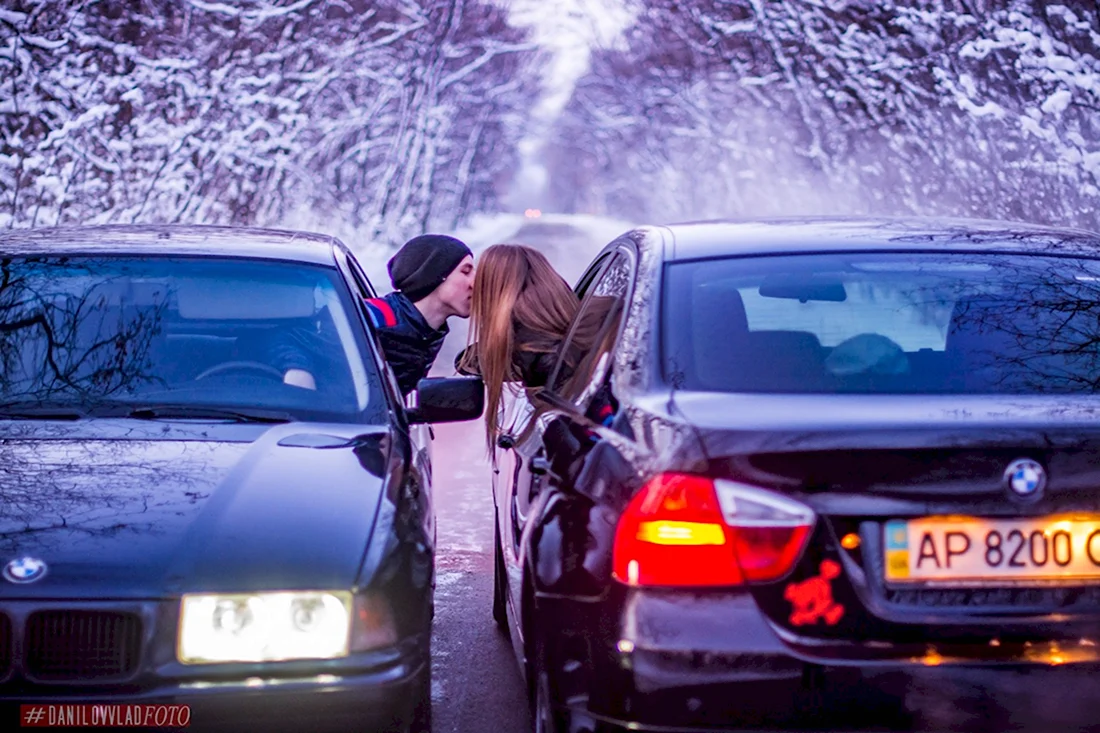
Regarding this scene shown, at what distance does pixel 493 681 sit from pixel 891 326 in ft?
6.68

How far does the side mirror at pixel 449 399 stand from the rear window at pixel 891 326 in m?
1.03

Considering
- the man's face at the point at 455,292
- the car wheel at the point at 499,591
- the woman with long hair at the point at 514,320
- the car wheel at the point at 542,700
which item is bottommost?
the car wheel at the point at 499,591

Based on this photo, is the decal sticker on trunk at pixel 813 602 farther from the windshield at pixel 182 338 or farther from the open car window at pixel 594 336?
the windshield at pixel 182 338

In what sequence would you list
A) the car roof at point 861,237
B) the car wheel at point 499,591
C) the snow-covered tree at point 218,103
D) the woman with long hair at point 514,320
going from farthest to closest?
the snow-covered tree at point 218,103, the car wheel at point 499,591, the woman with long hair at point 514,320, the car roof at point 861,237

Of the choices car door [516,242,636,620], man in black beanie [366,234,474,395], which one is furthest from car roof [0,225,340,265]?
car door [516,242,636,620]

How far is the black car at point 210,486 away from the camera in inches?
144

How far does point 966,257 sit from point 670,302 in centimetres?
79

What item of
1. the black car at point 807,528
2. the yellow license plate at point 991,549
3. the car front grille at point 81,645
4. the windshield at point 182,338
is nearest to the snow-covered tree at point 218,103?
the windshield at point 182,338

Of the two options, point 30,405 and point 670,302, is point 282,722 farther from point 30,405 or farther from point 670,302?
point 30,405

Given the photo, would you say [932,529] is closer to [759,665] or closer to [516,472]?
[759,665]

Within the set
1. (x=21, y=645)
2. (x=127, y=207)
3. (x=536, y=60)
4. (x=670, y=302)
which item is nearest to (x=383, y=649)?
(x=21, y=645)

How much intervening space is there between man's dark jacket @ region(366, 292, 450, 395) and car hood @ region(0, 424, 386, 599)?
7.11ft

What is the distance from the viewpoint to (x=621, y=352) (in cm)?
402

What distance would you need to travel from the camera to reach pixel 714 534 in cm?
325
